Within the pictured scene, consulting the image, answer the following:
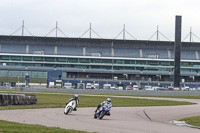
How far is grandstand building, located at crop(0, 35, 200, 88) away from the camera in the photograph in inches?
5153

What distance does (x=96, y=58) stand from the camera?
13262 centimetres

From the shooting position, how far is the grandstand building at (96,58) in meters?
131

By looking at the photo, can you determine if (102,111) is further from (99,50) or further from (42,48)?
(42,48)

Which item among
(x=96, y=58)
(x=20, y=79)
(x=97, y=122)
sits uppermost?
(x=96, y=58)

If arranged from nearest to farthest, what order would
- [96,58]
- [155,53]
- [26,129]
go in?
[26,129] → [96,58] → [155,53]

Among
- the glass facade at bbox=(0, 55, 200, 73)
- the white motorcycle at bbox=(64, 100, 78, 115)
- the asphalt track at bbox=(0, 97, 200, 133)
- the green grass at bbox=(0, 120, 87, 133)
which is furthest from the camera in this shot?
the glass facade at bbox=(0, 55, 200, 73)

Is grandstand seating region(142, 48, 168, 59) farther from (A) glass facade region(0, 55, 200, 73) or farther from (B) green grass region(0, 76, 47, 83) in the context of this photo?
(B) green grass region(0, 76, 47, 83)

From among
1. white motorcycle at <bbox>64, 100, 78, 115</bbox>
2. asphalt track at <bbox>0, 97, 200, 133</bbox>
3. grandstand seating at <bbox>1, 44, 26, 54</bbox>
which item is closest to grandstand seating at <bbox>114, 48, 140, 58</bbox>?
grandstand seating at <bbox>1, 44, 26, 54</bbox>

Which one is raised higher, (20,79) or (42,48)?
(42,48)

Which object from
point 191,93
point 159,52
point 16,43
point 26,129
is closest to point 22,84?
point 16,43

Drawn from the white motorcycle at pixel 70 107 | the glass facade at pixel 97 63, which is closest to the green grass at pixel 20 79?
the glass facade at pixel 97 63

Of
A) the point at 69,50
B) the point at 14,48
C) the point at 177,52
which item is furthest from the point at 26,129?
the point at 14,48

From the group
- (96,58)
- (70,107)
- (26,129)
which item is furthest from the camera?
(96,58)

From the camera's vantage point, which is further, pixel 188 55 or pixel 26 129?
pixel 188 55
